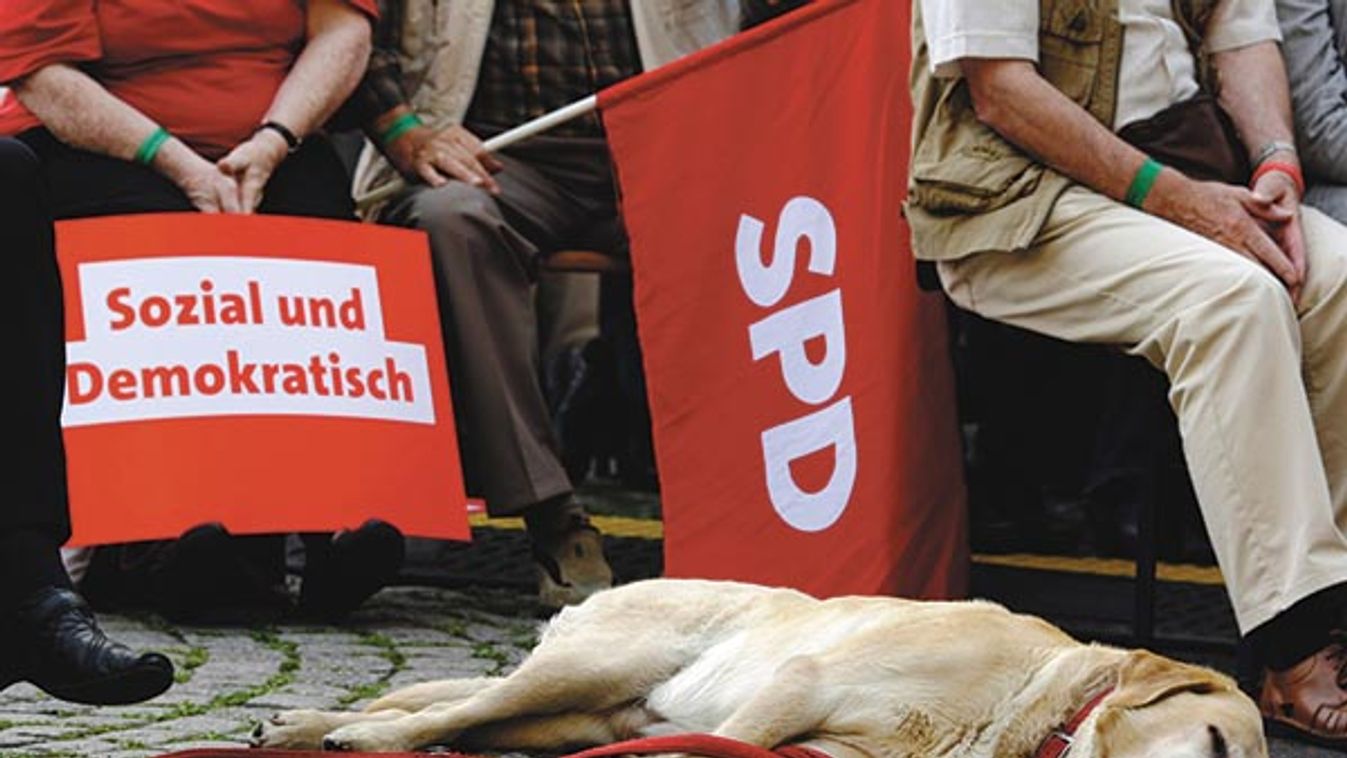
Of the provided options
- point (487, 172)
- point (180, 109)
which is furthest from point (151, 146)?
point (487, 172)

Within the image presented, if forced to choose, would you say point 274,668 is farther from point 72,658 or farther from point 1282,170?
point 1282,170

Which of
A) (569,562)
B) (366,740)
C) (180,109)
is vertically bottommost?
(569,562)

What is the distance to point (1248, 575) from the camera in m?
4.57

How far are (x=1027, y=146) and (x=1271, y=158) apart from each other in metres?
0.54

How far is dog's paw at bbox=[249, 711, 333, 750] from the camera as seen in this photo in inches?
158

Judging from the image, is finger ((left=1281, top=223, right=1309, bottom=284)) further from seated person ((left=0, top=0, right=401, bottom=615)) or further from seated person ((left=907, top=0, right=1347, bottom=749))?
seated person ((left=0, top=0, right=401, bottom=615))

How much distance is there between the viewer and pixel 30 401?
387 cm

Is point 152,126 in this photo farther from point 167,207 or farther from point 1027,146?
point 1027,146

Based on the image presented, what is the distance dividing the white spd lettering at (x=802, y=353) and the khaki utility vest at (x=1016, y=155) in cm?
50

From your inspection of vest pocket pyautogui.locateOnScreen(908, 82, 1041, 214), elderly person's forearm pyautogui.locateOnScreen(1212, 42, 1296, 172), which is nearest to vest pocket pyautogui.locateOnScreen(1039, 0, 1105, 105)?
vest pocket pyautogui.locateOnScreen(908, 82, 1041, 214)

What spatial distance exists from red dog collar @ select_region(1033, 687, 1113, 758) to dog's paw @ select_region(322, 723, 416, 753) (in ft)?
3.41

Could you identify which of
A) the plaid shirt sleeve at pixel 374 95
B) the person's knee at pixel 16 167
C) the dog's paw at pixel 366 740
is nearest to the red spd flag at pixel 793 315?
the plaid shirt sleeve at pixel 374 95

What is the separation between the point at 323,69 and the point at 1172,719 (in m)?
3.45

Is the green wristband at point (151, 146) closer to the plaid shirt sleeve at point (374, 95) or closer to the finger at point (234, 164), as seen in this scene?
the finger at point (234, 164)
